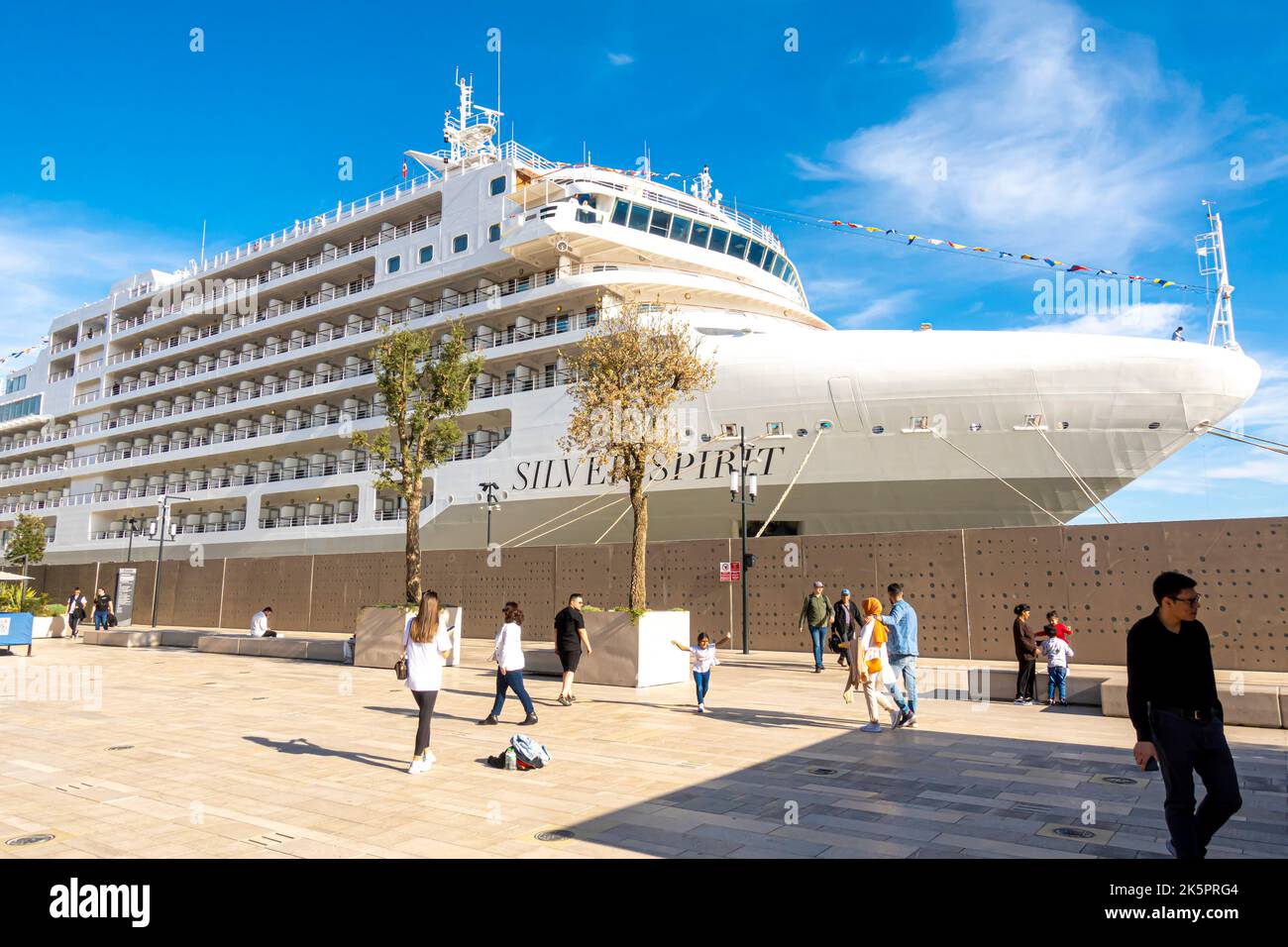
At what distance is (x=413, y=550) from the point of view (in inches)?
653

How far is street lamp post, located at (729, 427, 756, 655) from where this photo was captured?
18.3 m

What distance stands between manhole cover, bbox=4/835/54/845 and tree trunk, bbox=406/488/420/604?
1114 cm

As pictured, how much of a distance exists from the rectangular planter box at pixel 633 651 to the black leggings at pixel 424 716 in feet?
20.3

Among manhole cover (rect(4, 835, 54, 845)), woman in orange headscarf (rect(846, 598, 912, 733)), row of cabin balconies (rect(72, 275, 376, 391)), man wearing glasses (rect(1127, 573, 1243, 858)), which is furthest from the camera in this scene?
row of cabin balconies (rect(72, 275, 376, 391))

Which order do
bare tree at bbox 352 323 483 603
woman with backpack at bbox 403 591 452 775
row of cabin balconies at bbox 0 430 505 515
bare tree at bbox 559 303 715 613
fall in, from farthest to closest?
row of cabin balconies at bbox 0 430 505 515, bare tree at bbox 352 323 483 603, bare tree at bbox 559 303 715 613, woman with backpack at bbox 403 591 452 775

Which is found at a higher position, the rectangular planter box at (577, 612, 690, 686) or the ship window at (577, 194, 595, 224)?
the ship window at (577, 194, 595, 224)

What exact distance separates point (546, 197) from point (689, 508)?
12225mm

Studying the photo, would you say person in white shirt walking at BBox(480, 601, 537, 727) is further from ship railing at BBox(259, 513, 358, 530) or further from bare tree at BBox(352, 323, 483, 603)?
ship railing at BBox(259, 513, 358, 530)

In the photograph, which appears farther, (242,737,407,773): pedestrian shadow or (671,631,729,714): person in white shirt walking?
(671,631,729,714): person in white shirt walking

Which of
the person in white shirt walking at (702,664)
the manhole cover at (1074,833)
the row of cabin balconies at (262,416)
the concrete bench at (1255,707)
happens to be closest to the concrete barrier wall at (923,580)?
the concrete bench at (1255,707)

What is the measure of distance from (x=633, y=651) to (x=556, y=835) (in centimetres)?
814

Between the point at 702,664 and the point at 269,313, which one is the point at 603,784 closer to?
the point at 702,664

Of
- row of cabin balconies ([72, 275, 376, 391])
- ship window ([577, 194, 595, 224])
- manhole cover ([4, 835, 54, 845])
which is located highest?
row of cabin balconies ([72, 275, 376, 391])

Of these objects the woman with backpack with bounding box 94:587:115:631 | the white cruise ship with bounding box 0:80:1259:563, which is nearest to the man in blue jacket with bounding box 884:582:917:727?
the white cruise ship with bounding box 0:80:1259:563
